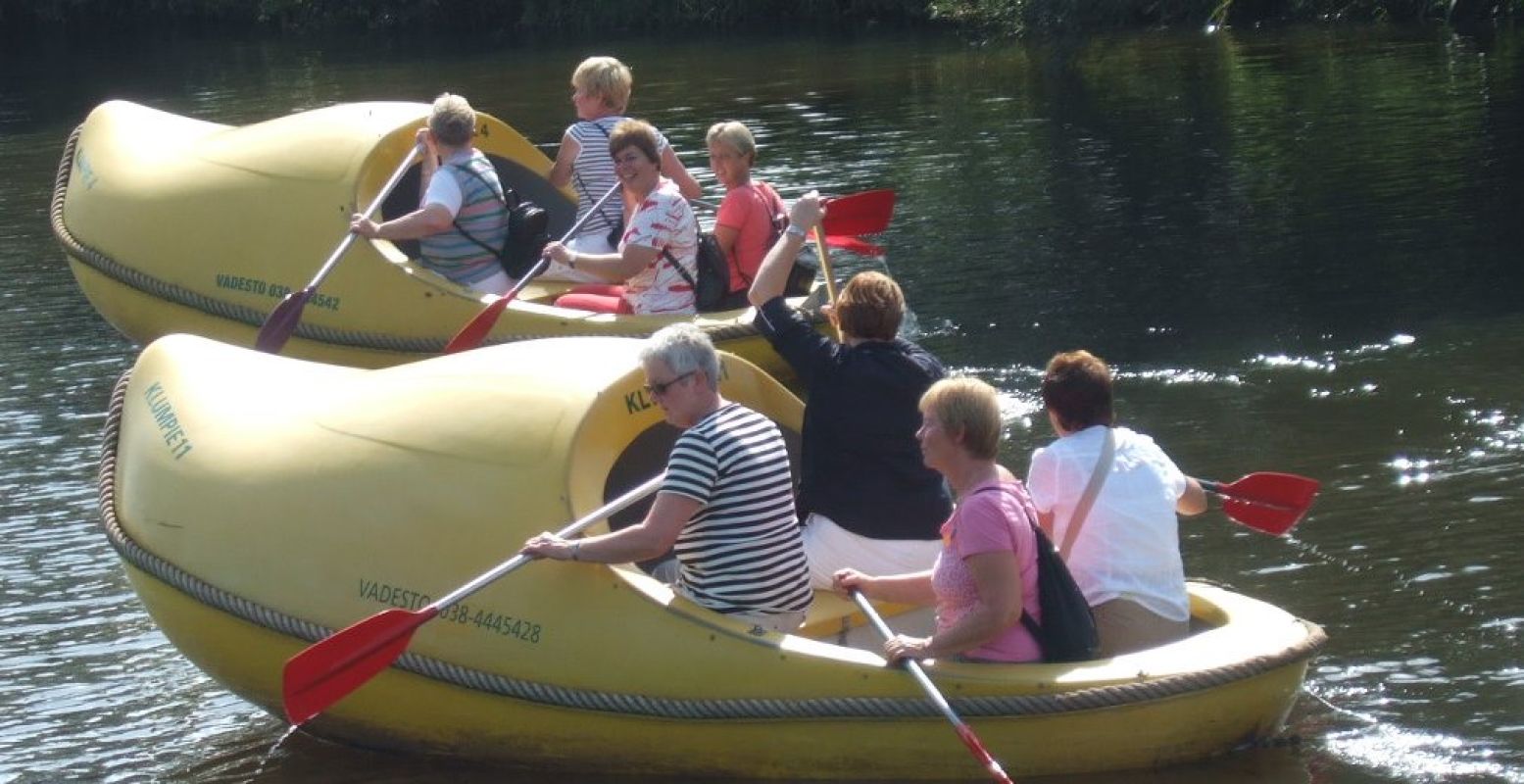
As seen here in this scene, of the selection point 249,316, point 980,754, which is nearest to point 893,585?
point 980,754

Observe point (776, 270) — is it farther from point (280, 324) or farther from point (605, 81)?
point (605, 81)

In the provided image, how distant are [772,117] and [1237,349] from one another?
952cm

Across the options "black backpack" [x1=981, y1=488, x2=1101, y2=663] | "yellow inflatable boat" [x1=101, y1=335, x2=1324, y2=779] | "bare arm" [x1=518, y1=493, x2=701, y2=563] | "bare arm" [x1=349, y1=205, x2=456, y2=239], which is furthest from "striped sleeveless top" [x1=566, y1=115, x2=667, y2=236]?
"black backpack" [x1=981, y1=488, x2=1101, y2=663]

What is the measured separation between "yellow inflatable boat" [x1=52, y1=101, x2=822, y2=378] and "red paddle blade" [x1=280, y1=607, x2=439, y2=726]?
3226mm

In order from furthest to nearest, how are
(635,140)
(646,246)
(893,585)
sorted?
(646,246) → (635,140) → (893,585)

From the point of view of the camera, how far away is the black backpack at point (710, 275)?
849cm

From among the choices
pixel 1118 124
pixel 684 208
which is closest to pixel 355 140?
pixel 684 208

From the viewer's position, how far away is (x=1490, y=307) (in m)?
9.88

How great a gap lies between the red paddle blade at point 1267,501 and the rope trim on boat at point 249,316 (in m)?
2.52

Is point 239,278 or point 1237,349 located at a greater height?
point 239,278

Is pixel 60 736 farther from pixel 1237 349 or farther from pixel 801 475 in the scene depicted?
pixel 1237 349

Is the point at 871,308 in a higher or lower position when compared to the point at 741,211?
higher

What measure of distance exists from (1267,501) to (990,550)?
4.65ft

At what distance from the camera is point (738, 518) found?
210 inches
